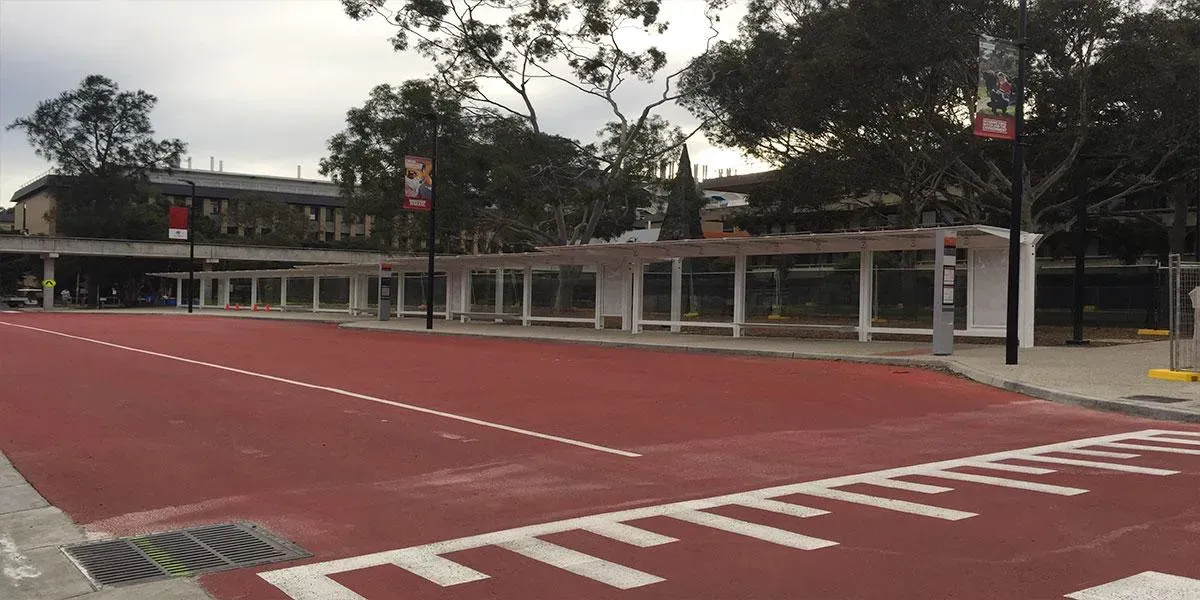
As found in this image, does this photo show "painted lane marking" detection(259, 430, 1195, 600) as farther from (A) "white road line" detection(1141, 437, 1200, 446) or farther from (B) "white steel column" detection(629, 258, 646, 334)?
(B) "white steel column" detection(629, 258, 646, 334)

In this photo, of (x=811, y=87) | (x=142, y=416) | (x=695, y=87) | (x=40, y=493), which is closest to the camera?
(x=40, y=493)

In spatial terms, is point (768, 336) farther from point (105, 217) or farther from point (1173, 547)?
point (105, 217)

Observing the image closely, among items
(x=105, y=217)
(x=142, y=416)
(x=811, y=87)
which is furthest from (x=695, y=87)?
(x=105, y=217)

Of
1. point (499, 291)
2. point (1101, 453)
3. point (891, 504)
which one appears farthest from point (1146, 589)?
point (499, 291)

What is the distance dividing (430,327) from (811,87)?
1594 cm

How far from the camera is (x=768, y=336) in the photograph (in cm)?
2880

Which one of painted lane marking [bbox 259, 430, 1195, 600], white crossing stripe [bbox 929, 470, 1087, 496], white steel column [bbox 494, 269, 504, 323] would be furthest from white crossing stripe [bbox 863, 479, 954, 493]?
white steel column [bbox 494, 269, 504, 323]

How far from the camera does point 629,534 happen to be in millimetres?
6020

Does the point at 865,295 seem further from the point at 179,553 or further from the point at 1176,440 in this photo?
the point at 179,553

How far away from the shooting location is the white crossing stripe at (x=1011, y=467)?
318 inches

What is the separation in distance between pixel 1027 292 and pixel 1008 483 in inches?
625

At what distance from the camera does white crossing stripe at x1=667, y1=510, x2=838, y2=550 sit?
5.76 meters

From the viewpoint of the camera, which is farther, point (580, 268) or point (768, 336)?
point (580, 268)

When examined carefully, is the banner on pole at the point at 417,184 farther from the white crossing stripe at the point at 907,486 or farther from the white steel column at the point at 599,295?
the white crossing stripe at the point at 907,486
